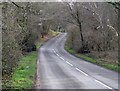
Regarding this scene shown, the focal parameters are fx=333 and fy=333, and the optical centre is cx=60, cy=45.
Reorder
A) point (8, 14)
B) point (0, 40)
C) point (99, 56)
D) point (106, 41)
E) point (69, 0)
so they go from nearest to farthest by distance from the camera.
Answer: point (0, 40), point (8, 14), point (99, 56), point (106, 41), point (69, 0)

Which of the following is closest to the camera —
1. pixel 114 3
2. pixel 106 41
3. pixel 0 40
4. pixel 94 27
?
pixel 0 40

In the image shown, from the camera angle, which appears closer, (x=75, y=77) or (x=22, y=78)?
(x=22, y=78)

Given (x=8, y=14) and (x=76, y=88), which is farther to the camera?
(x=76, y=88)

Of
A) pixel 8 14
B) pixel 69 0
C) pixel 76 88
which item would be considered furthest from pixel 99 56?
pixel 8 14

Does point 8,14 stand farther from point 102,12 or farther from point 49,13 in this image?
point 49,13

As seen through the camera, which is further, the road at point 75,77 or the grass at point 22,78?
the road at point 75,77

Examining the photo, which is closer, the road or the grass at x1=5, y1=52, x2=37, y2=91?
the grass at x1=5, y1=52, x2=37, y2=91

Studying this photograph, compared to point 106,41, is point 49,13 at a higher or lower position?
higher

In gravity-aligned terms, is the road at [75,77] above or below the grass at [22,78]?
below

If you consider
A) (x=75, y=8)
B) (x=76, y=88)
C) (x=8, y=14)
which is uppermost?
(x=75, y=8)

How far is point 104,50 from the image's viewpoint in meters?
45.8

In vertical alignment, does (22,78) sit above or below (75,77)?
above

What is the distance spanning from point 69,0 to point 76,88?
38344 millimetres

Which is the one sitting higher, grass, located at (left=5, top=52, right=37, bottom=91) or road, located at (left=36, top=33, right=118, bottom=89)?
grass, located at (left=5, top=52, right=37, bottom=91)
